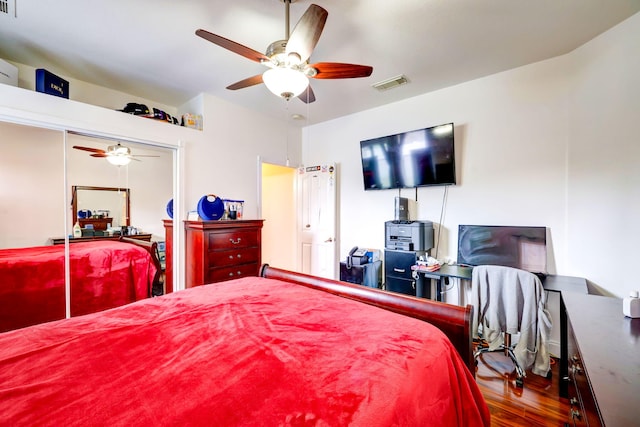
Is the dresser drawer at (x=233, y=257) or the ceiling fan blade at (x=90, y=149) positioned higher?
the ceiling fan blade at (x=90, y=149)

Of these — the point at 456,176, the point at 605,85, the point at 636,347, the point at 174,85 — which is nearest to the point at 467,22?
the point at 605,85

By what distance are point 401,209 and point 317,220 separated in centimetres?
146

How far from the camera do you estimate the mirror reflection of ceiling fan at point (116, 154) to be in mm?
2579

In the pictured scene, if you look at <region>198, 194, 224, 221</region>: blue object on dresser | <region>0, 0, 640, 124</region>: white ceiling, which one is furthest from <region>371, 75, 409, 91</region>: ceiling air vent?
<region>198, 194, 224, 221</region>: blue object on dresser

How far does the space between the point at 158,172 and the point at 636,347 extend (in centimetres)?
388

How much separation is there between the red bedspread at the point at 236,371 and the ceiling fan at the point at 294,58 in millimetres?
1500

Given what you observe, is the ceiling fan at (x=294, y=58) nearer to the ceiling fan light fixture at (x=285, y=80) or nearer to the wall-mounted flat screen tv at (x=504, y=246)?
the ceiling fan light fixture at (x=285, y=80)

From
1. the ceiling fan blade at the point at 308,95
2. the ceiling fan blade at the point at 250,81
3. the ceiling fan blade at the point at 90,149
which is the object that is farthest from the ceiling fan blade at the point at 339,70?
the ceiling fan blade at the point at 90,149

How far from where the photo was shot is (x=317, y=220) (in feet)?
13.6

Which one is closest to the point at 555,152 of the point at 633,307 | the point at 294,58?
the point at 633,307

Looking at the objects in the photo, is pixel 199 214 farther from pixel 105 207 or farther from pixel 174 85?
pixel 174 85

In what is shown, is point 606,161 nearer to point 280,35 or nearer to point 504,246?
point 504,246

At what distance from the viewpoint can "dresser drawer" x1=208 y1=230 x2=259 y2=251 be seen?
2841mm

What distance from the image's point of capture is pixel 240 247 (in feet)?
10.1
